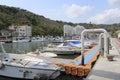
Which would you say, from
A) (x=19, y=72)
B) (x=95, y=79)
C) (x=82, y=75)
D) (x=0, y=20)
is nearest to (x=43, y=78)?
(x=19, y=72)

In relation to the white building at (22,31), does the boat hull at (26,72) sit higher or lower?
lower

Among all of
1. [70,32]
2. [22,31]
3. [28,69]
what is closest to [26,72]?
[28,69]

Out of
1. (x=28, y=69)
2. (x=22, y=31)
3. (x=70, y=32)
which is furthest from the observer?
(x=22, y=31)

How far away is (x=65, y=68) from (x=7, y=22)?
15456cm

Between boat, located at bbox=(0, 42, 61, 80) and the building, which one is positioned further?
the building

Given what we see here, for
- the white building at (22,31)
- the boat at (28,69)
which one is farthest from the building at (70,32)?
the boat at (28,69)

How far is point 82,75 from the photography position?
708 inches

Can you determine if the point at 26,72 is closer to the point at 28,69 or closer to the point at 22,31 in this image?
the point at 28,69

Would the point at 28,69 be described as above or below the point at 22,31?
below

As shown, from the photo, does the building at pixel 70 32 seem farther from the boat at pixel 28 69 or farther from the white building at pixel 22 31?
the boat at pixel 28 69

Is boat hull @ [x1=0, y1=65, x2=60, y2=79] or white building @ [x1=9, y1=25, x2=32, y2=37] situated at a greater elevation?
white building @ [x1=9, y1=25, x2=32, y2=37]

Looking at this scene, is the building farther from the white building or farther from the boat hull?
the boat hull

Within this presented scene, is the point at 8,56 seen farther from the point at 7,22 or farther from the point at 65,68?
the point at 7,22

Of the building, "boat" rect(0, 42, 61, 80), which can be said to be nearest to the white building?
the building
